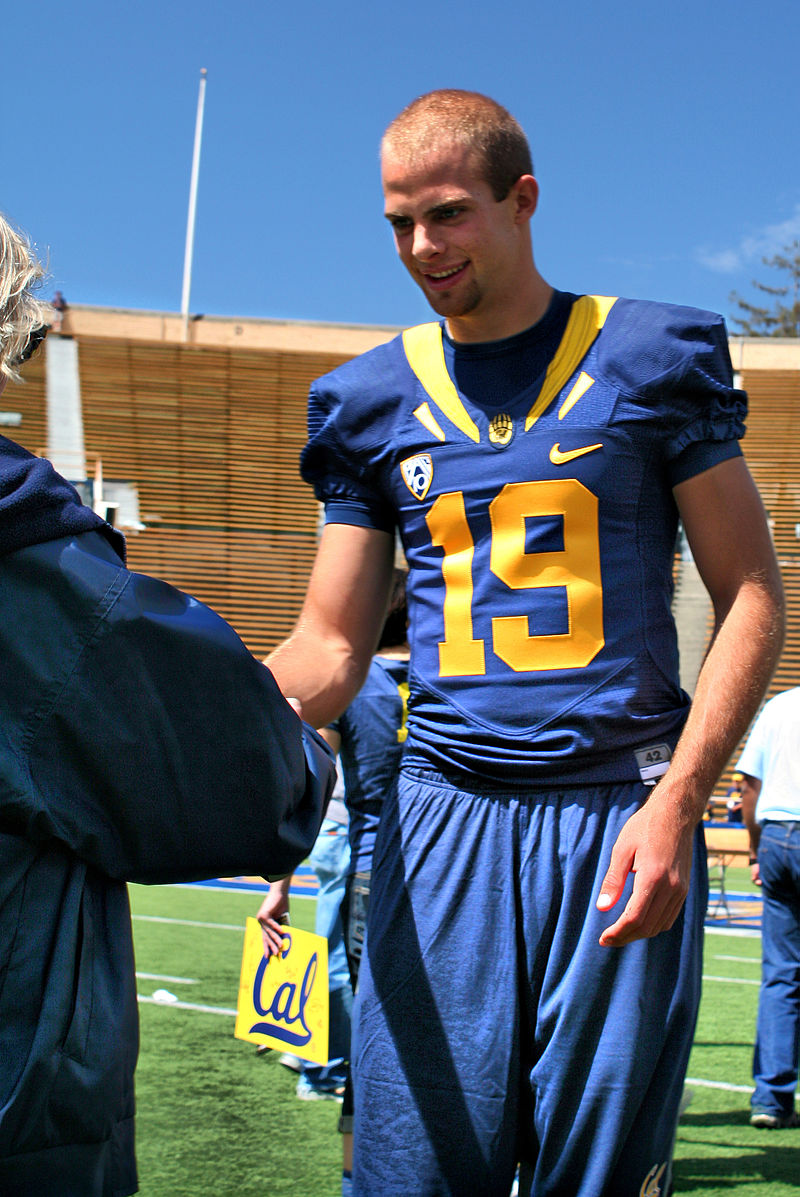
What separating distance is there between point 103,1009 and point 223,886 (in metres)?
10.9

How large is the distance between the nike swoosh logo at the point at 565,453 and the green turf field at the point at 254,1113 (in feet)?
9.47

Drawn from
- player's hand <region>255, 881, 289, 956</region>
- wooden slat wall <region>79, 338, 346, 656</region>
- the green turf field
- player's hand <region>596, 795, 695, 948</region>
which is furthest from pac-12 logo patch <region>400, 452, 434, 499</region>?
wooden slat wall <region>79, 338, 346, 656</region>

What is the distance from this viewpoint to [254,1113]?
4.54m

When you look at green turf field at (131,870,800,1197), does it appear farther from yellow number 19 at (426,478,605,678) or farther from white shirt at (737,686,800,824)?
yellow number 19 at (426,478,605,678)

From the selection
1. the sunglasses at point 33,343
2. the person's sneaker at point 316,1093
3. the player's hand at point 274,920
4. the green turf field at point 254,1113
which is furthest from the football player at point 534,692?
the person's sneaker at point 316,1093

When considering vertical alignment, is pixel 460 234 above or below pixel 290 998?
above

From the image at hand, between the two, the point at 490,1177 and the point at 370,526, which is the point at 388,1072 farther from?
the point at 370,526

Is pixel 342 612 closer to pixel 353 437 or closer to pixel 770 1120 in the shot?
pixel 353 437

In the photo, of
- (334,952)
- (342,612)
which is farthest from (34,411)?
(342,612)

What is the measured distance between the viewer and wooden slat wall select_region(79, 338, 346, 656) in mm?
19516

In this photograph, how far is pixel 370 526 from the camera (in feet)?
6.70

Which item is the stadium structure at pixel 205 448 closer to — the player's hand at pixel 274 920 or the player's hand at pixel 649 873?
the player's hand at pixel 274 920

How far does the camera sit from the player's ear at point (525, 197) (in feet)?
6.22

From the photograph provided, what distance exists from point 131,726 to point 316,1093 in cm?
411
